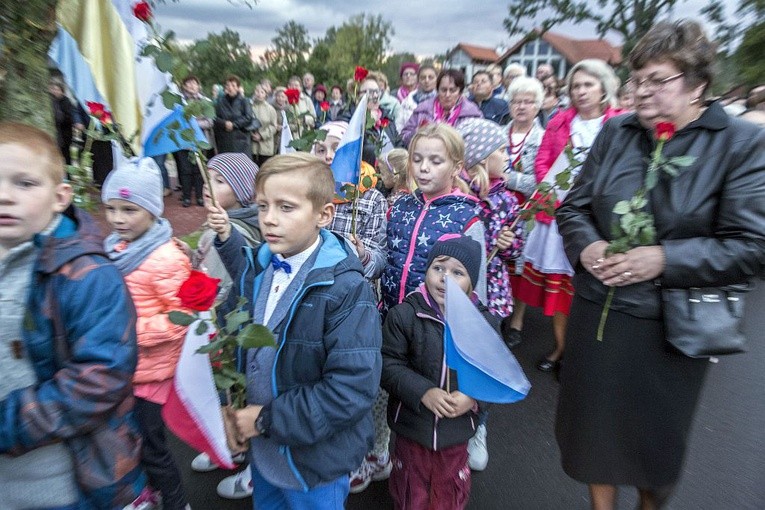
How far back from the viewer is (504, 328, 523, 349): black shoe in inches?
169

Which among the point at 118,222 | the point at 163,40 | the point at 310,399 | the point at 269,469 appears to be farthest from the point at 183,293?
the point at 118,222

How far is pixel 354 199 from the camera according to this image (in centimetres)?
247

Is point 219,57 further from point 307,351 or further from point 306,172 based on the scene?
point 307,351

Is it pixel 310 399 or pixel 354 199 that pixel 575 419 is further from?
pixel 354 199

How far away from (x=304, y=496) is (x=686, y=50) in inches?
81.0

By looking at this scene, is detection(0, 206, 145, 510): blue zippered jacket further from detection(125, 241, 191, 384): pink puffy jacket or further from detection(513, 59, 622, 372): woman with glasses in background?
detection(513, 59, 622, 372): woman with glasses in background

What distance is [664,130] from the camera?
1.64 metres

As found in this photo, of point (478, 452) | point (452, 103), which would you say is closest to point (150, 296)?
point (478, 452)

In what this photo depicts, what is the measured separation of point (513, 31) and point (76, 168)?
2760 cm

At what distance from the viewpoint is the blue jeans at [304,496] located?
1776 mm

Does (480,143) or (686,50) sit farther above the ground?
(686,50)

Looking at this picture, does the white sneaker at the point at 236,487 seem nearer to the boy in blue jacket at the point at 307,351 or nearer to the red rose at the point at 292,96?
the boy in blue jacket at the point at 307,351

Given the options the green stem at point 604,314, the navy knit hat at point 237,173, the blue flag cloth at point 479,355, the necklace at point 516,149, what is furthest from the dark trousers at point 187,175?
the green stem at point 604,314

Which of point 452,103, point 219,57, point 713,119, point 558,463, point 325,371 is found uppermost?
point 219,57
